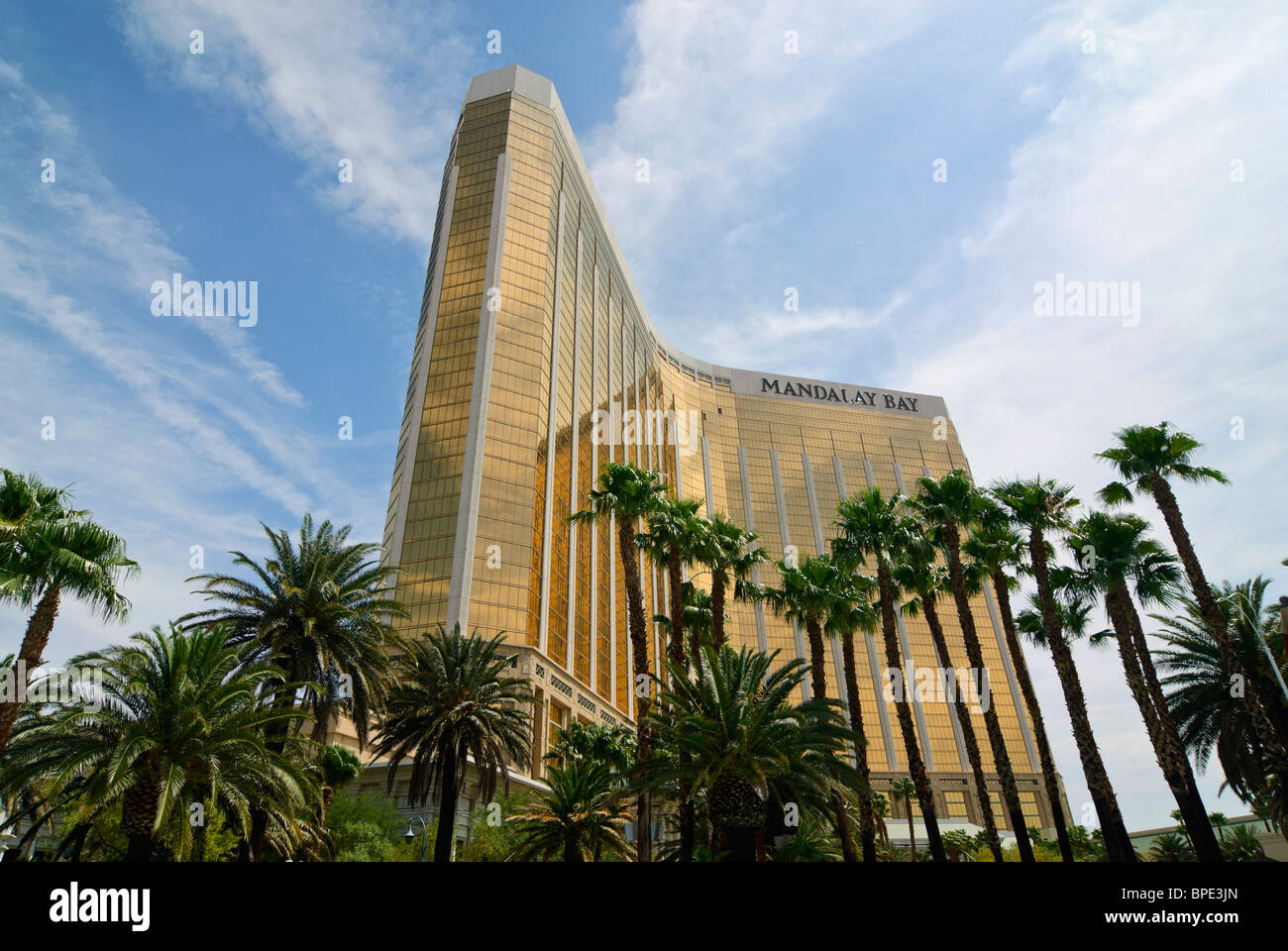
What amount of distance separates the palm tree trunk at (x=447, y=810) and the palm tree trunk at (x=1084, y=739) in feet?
85.9

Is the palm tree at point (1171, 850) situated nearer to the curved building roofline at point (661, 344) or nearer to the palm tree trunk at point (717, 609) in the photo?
the palm tree trunk at point (717, 609)

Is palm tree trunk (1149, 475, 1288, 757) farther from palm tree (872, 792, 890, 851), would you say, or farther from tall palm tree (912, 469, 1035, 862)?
palm tree (872, 792, 890, 851)

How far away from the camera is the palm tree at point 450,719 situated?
105ft

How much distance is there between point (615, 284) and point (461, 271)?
3417 cm

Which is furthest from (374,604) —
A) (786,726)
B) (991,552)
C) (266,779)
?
(991,552)

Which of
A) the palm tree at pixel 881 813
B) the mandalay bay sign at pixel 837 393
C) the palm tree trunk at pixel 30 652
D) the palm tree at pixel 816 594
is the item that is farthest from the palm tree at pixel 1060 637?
the mandalay bay sign at pixel 837 393

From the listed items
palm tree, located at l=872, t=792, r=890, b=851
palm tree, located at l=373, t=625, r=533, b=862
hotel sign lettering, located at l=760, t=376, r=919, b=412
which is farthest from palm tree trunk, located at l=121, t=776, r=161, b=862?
hotel sign lettering, located at l=760, t=376, r=919, b=412

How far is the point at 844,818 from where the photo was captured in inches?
1332

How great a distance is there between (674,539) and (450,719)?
508 inches

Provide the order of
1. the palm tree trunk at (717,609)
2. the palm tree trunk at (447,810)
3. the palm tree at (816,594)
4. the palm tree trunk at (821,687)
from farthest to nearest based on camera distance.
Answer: the palm tree trunk at (717,609) < the palm tree at (816,594) < the palm tree trunk at (821,687) < the palm tree trunk at (447,810)

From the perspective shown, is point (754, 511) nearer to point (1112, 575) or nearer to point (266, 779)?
point (1112, 575)

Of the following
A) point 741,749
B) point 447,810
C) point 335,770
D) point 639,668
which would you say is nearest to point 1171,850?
point 741,749
